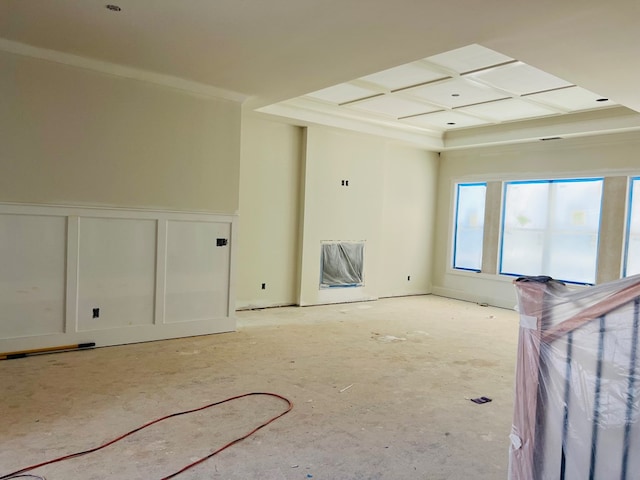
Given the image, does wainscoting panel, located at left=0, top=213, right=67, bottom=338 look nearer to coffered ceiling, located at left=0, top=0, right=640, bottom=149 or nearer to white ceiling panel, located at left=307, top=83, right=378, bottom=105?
coffered ceiling, located at left=0, top=0, right=640, bottom=149

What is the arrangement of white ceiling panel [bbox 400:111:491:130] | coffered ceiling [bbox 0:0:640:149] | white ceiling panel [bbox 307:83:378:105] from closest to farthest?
coffered ceiling [bbox 0:0:640:149]
white ceiling panel [bbox 307:83:378:105]
white ceiling panel [bbox 400:111:491:130]

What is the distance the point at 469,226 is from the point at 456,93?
10.7 ft

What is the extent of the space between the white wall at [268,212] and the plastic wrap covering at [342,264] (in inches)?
20.5

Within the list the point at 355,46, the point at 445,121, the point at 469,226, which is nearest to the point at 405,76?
the point at 355,46

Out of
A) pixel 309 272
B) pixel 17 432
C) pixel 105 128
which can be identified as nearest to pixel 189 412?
pixel 17 432

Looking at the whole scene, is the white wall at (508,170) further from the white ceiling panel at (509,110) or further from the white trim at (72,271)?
the white trim at (72,271)

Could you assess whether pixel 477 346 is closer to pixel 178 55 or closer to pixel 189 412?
pixel 189 412

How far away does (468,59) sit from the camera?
14.2 feet

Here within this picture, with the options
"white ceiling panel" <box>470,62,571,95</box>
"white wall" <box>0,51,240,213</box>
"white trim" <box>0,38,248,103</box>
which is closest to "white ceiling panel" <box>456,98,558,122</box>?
"white ceiling panel" <box>470,62,571,95</box>

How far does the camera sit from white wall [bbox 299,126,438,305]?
A: 686 centimetres

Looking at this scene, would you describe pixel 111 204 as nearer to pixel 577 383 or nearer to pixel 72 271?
pixel 72 271

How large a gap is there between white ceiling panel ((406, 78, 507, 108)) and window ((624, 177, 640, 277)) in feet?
7.64

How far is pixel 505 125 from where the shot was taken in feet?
23.1

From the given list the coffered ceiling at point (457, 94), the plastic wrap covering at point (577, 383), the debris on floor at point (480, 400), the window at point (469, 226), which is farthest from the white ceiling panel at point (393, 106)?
the plastic wrap covering at point (577, 383)
